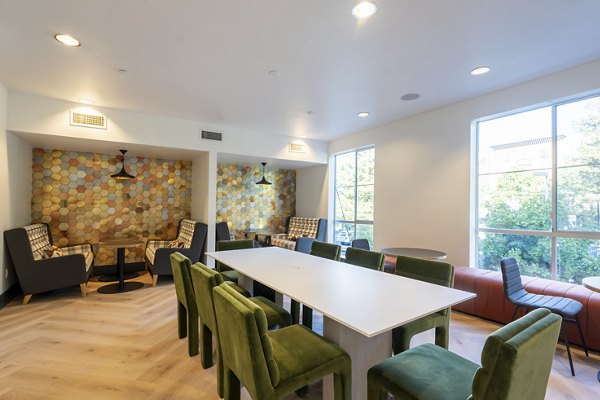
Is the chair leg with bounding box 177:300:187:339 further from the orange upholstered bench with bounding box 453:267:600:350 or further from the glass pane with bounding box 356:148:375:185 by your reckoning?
the glass pane with bounding box 356:148:375:185

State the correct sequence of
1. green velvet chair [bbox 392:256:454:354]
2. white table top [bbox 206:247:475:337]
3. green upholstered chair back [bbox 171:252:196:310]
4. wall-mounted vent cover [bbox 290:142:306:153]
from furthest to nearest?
wall-mounted vent cover [bbox 290:142:306:153] < green upholstered chair back [bbox 171:252:196:310] < green velvet chair [bbox 392:256:454:354] < white table top [bbox 206:247:475:337]

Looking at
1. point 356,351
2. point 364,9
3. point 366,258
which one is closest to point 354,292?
point 356,351

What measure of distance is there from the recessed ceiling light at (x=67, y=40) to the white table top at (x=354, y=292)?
2.37 m

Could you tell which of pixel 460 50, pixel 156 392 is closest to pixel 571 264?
pixel 460 50

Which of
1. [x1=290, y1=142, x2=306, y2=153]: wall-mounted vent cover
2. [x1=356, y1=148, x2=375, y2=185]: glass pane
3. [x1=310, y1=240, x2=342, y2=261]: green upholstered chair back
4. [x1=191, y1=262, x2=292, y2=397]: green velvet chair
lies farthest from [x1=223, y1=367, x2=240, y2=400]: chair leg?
[x1=290, y1=142, x2=306, y2=153]: wall-mounted vent cover

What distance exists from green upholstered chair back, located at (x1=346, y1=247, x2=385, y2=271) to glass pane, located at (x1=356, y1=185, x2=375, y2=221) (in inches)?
106

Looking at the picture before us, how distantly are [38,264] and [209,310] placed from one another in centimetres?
328

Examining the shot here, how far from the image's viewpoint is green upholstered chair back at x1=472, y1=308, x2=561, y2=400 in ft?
3.11

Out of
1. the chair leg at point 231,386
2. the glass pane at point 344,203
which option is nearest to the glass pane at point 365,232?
the glass pane at point 344,203

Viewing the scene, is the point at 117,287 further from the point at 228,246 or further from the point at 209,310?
the point at 209,310

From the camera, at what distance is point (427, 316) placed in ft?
6.67

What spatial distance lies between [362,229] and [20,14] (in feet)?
17.7

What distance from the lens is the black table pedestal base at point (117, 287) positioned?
13.9ft

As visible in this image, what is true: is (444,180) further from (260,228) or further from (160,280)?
(160,280)
